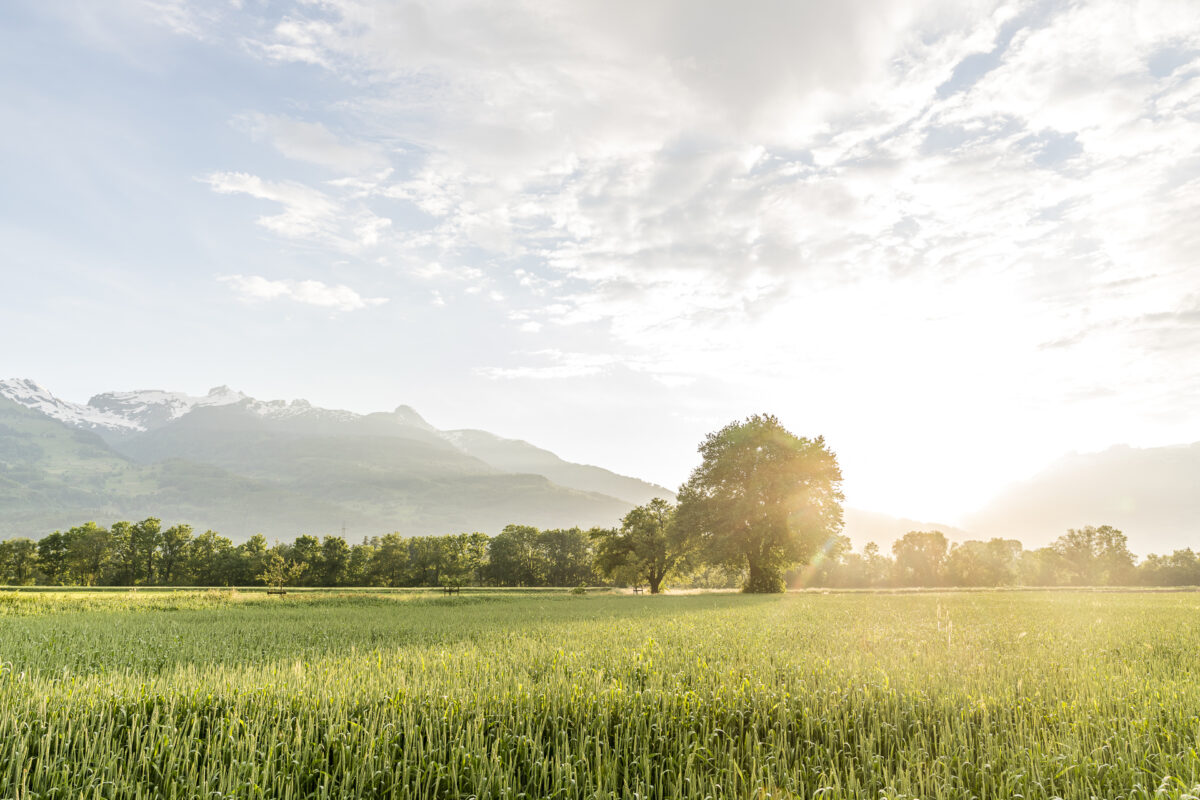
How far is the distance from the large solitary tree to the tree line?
127 millimetres

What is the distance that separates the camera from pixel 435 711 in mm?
6559

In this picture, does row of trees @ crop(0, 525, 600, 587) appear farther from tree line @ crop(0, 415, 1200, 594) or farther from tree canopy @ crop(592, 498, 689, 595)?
tree canopy @ crop(592, 498, 689, 595)

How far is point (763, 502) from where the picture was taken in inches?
2060

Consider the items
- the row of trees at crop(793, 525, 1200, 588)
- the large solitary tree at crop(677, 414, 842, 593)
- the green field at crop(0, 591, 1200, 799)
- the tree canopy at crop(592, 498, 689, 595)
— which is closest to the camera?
the green field at crop(0, 591, 1200, 799)

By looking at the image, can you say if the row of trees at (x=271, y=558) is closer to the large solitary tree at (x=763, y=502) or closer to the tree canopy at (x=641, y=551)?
the tree canopy at (x=641, y=551)

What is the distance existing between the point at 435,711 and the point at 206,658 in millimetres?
9678

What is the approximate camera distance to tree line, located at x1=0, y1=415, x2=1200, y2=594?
52.3 m

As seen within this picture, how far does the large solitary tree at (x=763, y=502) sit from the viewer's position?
51.2 meters

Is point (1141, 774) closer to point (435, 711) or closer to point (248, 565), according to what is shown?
point (435, 711)

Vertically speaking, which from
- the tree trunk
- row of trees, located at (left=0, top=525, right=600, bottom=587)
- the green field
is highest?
the green field

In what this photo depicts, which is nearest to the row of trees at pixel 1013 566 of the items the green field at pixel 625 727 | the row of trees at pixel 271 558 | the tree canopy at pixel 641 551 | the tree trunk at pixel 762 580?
the tree canopy at pixel 641 551

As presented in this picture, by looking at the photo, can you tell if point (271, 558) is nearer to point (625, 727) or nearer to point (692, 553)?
point (692, 553)

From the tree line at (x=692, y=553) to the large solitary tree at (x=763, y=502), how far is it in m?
0.13

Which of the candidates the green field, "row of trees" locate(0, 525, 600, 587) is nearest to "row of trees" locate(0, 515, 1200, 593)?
"row of trees" locate(0, 525, 600, 587)
